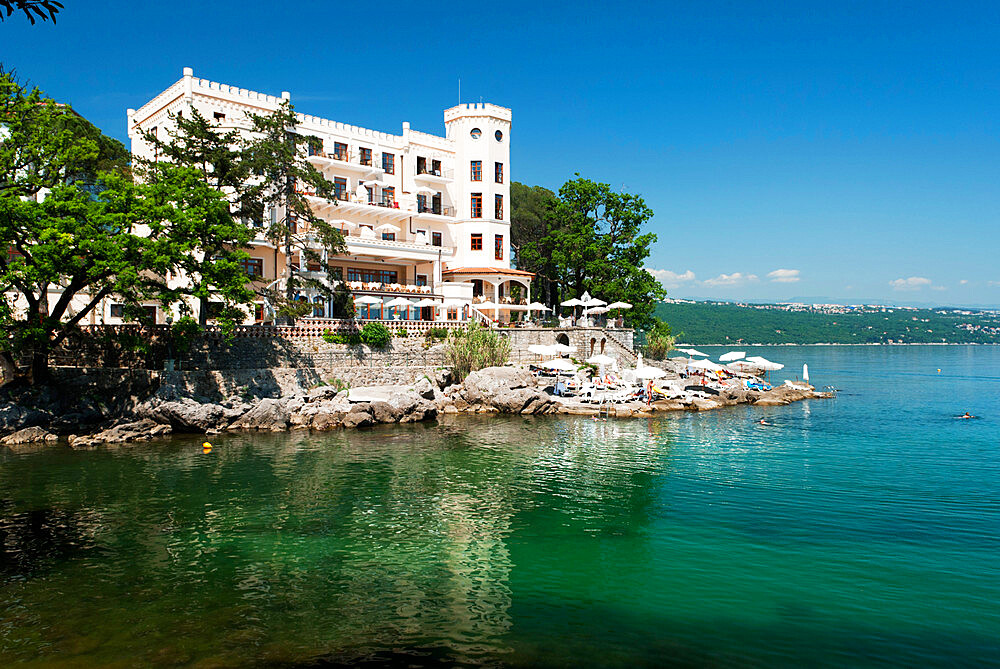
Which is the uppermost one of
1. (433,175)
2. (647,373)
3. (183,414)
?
(433,175)

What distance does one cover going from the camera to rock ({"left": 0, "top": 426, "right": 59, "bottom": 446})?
1178 inches

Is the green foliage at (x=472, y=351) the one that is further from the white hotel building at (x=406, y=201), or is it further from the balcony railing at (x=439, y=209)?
the balcony railing at (x=439, y=209)

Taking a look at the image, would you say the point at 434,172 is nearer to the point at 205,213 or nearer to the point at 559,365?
the point at 559,365

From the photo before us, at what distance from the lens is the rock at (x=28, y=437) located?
29.9 meters

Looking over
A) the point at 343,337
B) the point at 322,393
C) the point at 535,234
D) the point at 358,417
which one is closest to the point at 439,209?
the point at 535,234

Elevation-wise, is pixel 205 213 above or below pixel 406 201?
below

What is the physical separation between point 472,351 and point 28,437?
84.2 ft

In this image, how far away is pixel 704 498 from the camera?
21.4 m

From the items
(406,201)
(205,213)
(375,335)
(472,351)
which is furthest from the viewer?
(406,201)

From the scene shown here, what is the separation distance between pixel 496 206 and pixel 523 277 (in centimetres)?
725

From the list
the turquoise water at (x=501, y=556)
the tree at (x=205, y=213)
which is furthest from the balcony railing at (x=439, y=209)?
the turquoise water at (x=501, y=556)

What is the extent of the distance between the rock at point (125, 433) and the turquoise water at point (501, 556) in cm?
167

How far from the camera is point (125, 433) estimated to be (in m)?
31.2

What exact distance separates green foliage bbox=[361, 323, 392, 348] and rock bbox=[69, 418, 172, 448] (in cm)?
1354
